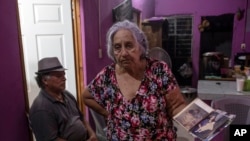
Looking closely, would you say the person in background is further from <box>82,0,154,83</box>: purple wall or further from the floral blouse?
<box>82,0,154,83</box>: purple wall

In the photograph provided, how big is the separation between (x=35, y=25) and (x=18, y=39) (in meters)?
0.84

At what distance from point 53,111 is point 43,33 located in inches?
41.7

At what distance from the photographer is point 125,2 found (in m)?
3.31

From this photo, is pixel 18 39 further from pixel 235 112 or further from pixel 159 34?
pixel 159 34

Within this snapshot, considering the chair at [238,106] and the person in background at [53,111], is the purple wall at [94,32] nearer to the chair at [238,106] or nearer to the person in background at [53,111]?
the person in background at [53,111]

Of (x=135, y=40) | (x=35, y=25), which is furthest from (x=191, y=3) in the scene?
(x=135, y=40)

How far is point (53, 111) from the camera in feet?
4.94

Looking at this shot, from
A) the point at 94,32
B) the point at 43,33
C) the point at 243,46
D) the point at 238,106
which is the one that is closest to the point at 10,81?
the point at 43,33

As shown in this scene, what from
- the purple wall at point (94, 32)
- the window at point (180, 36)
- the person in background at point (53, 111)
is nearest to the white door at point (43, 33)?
the purple wall at point (94, 32)

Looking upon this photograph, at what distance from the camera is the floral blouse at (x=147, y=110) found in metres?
1.17

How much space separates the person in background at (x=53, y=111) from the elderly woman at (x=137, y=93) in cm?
42

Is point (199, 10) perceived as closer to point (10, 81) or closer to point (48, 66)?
point (48, 66)

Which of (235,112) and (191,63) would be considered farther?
(191,63)

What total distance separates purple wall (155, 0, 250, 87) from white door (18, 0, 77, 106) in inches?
121
